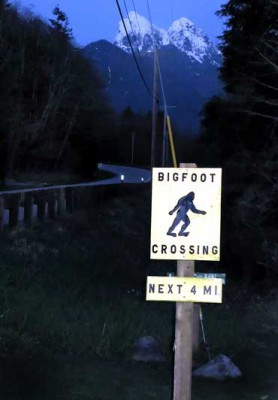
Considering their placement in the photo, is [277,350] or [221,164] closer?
[277,350]

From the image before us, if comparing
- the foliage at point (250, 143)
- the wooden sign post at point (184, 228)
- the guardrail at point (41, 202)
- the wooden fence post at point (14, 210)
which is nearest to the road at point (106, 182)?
the guardrail at point (41, 202)

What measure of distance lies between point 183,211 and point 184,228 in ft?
0.39

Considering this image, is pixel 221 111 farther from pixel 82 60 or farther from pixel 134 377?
pixel 82 60

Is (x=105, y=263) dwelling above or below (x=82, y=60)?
below

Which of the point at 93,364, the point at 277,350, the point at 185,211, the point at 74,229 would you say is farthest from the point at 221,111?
the point at 185,211

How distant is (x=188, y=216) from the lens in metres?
4.29

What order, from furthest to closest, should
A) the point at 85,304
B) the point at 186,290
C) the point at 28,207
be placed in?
the point at 28,207 < the point at 85,304 < the point at 186,290

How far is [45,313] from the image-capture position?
27.3ft

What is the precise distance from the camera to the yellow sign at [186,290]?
13.9 feet

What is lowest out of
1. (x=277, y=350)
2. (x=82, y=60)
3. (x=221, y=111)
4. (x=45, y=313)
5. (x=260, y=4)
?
(x=277, y=350)

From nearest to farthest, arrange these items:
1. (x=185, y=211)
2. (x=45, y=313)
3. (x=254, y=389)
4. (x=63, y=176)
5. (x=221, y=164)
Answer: (x=185, y=211)
(x=254, y=389)
(x=45, y=313)
(x=221, y=164)
(x=63, y=176)

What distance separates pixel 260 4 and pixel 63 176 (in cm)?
4267

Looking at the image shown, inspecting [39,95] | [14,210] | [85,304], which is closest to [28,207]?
[14,210]

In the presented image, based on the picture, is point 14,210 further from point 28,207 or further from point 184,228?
point 184,228
